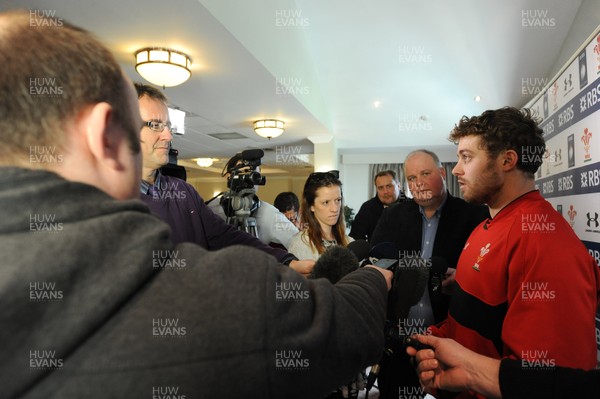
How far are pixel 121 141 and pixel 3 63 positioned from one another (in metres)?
0.14

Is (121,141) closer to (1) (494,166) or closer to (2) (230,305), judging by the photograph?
(2) (230,305)

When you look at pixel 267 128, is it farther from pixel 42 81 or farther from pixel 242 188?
pixel 42 81

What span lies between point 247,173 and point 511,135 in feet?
3.81

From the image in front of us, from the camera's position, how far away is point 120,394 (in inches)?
15.1

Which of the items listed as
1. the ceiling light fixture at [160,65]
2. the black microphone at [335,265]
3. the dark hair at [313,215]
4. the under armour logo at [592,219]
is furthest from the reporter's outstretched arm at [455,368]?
the ceiling light fixture at [160,65]

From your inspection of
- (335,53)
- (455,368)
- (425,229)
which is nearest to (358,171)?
(335,53)

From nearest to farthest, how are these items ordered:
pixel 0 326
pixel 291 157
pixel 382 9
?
pixel 0 326 → pixel 382 9 → pixel 291 157

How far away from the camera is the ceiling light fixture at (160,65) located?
124 inches

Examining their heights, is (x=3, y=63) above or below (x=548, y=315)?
above

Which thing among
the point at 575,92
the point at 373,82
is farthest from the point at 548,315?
the point at 373,82

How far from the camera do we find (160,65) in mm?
3146

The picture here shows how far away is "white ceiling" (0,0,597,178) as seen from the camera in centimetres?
285

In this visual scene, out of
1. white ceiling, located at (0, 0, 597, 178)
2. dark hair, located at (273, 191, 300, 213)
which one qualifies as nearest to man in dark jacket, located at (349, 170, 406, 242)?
dark hair, located at (273, 191, 300, 213)

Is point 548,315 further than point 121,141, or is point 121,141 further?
point 548,315
